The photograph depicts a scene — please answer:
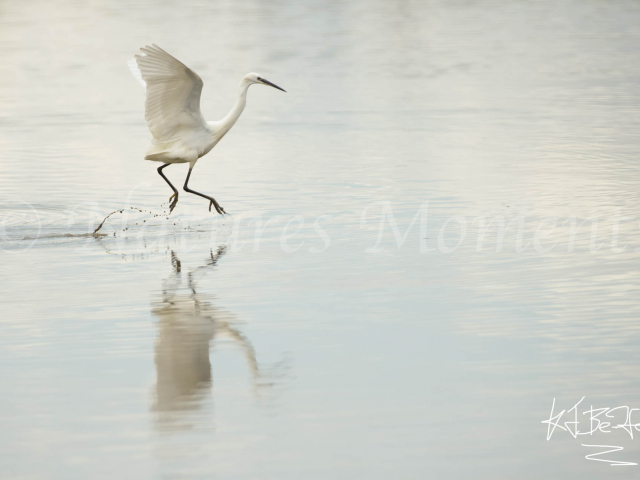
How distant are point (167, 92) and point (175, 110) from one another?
1.31 ft

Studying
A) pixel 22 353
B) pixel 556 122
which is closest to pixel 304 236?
pixel 22 353

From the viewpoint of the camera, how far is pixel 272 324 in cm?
798

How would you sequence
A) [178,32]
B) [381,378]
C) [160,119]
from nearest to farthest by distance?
[381,378]
[160,119]
[178,32]

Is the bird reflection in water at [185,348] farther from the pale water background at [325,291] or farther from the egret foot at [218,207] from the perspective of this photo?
the egret foot at [218,207]

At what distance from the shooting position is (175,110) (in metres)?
11.7

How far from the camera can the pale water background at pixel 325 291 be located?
5941mm

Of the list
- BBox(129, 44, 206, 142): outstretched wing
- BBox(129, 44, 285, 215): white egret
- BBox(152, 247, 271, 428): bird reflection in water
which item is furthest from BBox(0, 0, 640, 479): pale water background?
BBox(129, 44, 206, 142): outstretched wing

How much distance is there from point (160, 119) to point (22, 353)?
479cm

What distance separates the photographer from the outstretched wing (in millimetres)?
10672

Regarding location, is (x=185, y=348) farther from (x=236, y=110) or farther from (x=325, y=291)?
(x=236, y=110)

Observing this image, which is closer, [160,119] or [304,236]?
[304,236]

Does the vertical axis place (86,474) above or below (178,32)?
below

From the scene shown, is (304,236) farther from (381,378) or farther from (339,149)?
(339,149)

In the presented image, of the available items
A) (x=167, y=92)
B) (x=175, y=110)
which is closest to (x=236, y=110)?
(x=175, y=110)
